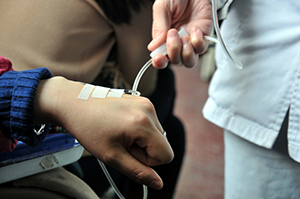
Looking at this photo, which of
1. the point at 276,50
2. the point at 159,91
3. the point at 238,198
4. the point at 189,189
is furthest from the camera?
the point at 189,189

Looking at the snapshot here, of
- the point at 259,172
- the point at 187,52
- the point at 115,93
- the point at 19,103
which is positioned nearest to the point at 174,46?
the point at 187,52

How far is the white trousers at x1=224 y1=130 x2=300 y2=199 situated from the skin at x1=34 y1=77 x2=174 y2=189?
35 cm

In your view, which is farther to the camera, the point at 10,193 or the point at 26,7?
the point at 26,7

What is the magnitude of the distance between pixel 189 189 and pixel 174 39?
113 centimetres

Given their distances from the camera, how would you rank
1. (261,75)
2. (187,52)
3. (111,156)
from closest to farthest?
(111,156)
(187,52)
(261,75)

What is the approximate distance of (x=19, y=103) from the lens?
351 millimetres

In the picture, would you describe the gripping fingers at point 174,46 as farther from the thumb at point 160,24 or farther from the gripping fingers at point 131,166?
the gripping fingers at point 131,166

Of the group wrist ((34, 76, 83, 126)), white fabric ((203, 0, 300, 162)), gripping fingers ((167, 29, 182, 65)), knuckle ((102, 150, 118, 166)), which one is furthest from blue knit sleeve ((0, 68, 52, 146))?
white fabric ((203, 0, 300, 162))

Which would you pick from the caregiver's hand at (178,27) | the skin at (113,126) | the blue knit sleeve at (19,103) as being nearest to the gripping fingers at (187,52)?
the caregiver's hand at (178,27)

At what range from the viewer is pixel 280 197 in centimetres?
61

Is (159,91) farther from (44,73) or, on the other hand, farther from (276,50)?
(44,73)

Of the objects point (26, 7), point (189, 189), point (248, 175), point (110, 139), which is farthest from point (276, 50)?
point (189, 189)

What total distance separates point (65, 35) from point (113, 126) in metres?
0.35

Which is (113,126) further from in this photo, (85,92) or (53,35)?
(53,35)
